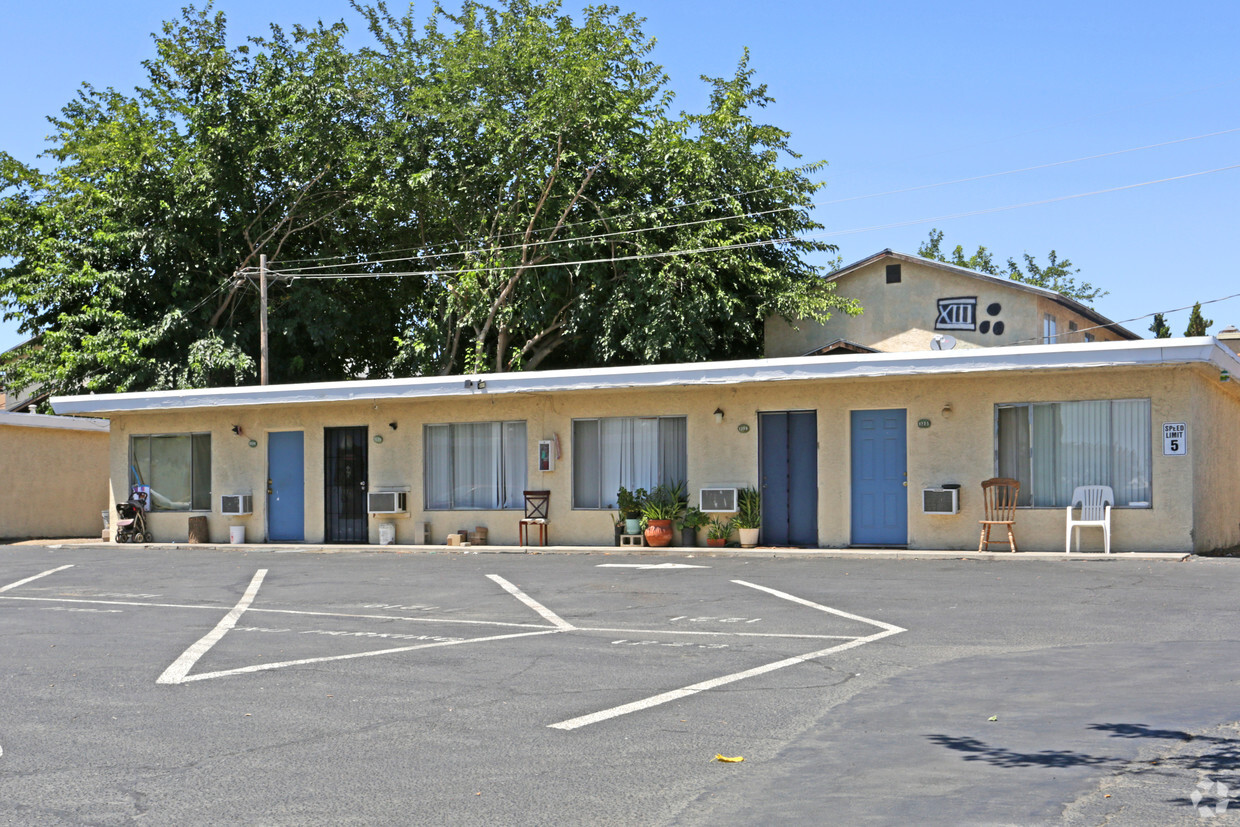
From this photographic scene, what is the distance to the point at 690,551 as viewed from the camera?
19.7 metres

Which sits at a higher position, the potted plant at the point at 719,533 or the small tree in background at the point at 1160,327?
the small tree in background at the point at 1160,327

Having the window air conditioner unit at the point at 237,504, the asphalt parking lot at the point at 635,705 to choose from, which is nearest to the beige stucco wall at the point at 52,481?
the window air conditioner unit at the point at 237,504

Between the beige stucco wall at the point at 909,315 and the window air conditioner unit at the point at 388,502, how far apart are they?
1177 centimetres

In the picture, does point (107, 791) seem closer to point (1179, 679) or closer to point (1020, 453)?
point (1179, 679)

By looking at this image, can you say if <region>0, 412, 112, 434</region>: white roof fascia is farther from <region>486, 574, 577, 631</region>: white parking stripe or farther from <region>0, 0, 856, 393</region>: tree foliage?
<region>486, 574, 577, 631</region>: white parking stripe

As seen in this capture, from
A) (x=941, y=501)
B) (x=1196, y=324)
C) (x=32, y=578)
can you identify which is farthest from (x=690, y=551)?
(x=1196, y=324)

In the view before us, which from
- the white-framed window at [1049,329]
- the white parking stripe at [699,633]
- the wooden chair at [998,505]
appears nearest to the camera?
the white parking stripe at [699,633]

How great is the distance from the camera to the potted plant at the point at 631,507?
2085cm

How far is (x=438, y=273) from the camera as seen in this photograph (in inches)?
1307

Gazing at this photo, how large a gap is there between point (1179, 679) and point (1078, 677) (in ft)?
1.99

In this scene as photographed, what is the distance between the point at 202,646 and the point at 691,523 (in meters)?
11.7

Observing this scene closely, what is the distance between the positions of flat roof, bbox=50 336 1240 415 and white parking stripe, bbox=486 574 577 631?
17.7 ft

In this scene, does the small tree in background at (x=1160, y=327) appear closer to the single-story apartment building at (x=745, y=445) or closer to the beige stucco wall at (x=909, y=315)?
the beige stucco wall at (x=909, y=315)

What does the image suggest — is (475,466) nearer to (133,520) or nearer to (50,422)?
(133,520)
